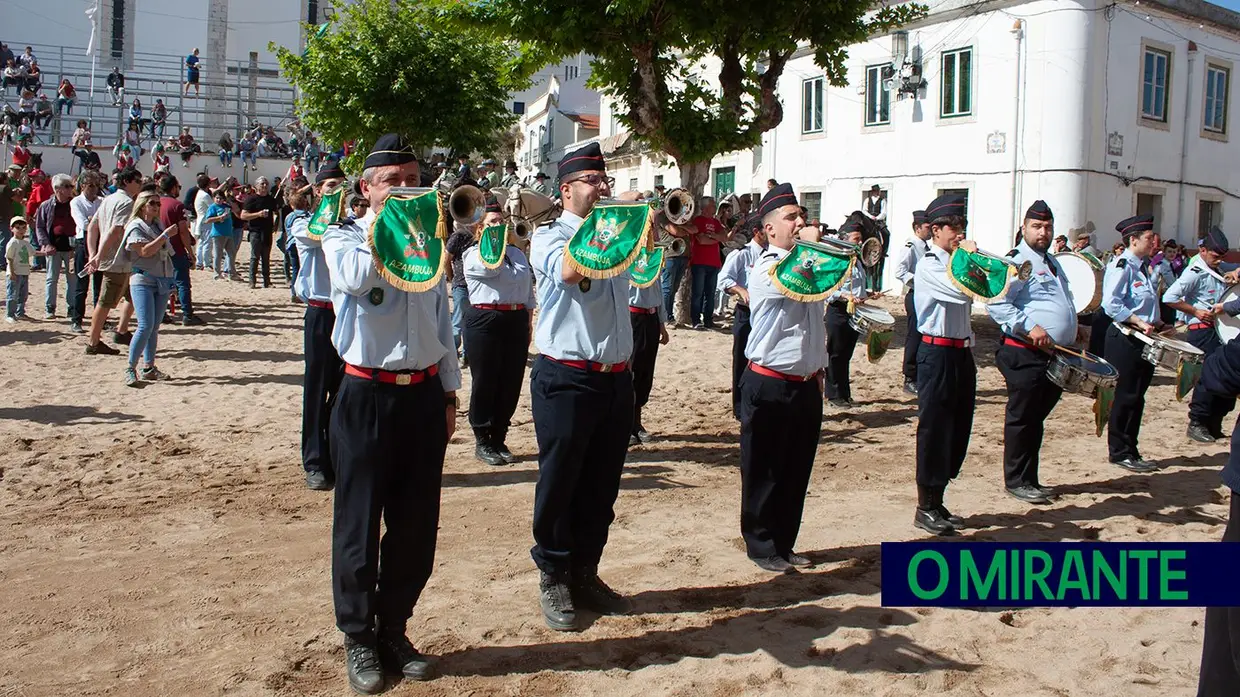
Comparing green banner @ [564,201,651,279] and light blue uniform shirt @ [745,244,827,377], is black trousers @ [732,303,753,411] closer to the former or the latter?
light blue uniform shirt @ [745,244,827,377]

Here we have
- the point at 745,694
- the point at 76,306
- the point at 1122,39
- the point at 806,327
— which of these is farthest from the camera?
the point at 1122,39

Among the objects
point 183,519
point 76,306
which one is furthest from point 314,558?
point 76,306

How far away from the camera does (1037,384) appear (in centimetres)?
715

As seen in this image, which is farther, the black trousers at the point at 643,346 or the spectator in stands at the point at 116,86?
the spectator in stands at the point at 116,86

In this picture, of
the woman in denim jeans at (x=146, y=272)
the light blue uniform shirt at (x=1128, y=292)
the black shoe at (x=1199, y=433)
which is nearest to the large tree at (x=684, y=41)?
the woman in denim jeans at (x=146, y=272)

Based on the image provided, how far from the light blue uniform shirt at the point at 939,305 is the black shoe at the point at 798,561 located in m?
1.73

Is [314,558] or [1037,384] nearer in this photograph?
[314,558]

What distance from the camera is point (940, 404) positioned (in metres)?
6.62

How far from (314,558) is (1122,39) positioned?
2176 centimetres

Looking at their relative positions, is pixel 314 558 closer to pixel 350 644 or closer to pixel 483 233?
pixel 350 644

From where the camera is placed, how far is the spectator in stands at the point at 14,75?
34312 millimetres

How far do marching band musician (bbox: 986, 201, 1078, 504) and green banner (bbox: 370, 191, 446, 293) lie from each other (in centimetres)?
426

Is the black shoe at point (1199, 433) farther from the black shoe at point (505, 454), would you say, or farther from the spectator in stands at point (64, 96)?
the spectator in stands at point (64, 96)

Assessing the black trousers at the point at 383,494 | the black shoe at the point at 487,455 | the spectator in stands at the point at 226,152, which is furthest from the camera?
the spectator in stands at the point at 226,152
